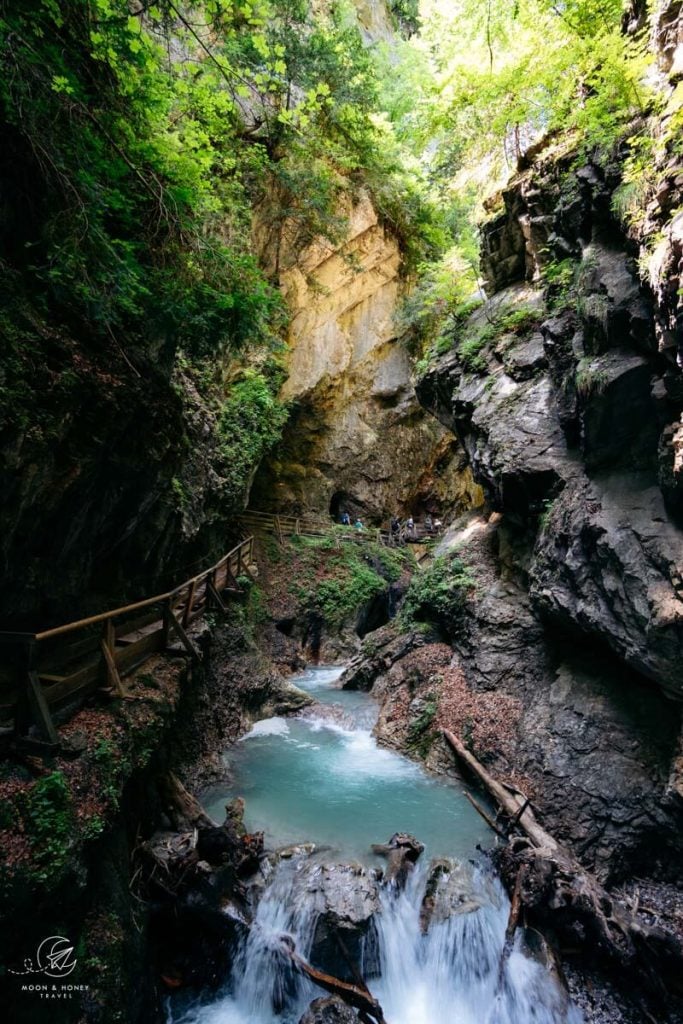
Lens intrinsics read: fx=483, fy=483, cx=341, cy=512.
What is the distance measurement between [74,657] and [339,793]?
5.13m

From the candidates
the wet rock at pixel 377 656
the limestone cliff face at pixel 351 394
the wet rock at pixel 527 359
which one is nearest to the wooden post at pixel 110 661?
the wet rock at pixel 377 656

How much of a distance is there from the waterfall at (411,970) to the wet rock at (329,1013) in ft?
0.97

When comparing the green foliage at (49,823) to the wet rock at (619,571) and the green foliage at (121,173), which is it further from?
the wet rock at (619,571)

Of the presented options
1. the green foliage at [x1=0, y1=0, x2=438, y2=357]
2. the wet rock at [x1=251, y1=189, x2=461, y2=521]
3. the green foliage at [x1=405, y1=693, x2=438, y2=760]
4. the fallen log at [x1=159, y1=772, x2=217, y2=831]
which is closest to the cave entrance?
the wet rock at [x1=251, y1=189, x2=461, y2=521]

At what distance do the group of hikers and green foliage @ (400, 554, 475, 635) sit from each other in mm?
8734

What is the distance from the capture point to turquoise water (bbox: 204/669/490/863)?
23.3 ft

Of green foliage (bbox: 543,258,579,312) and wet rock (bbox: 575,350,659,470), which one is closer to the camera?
wet rock (bbox: 575,350,659,470)

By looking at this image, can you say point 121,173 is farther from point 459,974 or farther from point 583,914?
point 583,914

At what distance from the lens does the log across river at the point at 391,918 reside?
5031mm

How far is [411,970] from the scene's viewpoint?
5414 mm

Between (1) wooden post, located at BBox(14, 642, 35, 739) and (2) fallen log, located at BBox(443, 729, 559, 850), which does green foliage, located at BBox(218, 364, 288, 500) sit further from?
(1) wooden post, located at BBox(14, 642, 35, 739)

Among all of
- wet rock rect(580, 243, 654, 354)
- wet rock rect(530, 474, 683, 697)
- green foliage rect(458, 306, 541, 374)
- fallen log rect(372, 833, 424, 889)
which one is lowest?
fallen log rect(372, 833, 424, 889)

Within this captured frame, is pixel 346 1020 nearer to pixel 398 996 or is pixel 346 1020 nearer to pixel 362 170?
pixel 398 996

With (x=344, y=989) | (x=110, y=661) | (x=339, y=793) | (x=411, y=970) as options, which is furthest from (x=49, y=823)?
(x=339, y=793)
